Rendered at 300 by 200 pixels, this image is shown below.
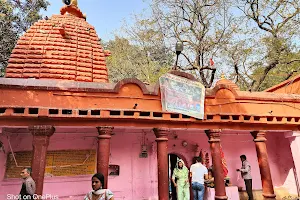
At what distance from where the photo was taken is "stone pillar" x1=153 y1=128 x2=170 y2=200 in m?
6.03

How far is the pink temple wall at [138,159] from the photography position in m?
6.77

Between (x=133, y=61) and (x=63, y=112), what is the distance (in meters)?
14.5

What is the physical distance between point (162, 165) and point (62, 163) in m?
3.02

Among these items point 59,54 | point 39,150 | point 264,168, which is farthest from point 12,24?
point 264,168

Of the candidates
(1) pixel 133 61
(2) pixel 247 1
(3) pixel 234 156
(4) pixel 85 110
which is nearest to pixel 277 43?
(2) pixel 247 1

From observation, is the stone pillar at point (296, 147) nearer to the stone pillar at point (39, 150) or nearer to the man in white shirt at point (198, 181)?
the man in white shirt at point (198, 181)

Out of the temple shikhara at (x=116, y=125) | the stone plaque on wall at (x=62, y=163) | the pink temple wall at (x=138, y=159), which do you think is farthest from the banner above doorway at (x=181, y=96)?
the stone plaque on wall at (x=62, y=163)

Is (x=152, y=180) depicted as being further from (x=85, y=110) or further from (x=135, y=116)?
(x=85, y=110)

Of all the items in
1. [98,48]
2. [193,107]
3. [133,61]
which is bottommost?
[193,107]

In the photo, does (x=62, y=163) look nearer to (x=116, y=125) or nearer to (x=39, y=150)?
(x=39, y=150)

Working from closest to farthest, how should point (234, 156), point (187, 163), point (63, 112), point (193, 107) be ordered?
point (63, 112)
point (193, 107)
point (187, 163)
point (234, 156)

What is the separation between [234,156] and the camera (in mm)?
8859

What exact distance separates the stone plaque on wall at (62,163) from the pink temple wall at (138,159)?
13cm

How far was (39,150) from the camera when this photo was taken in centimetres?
551
